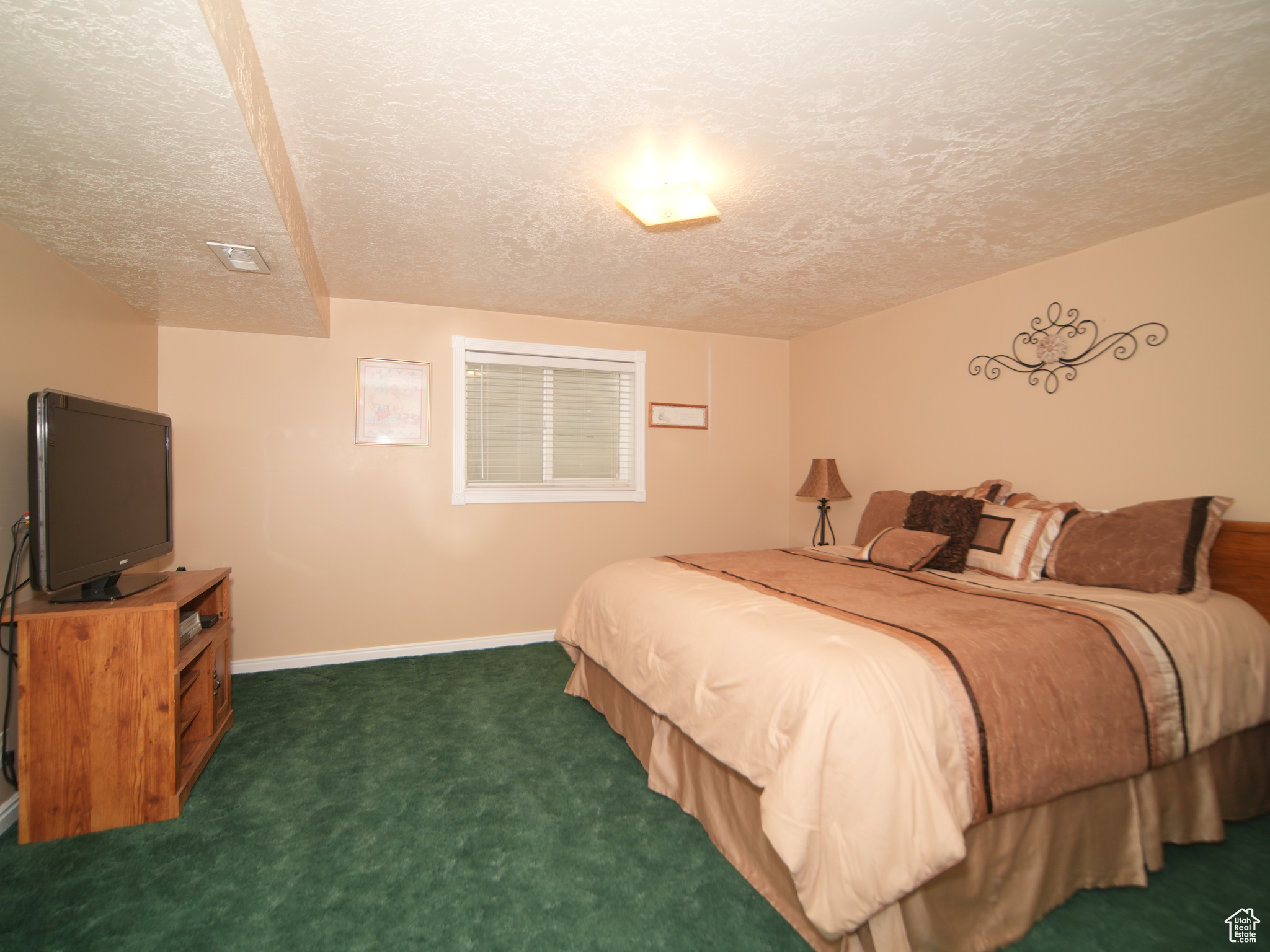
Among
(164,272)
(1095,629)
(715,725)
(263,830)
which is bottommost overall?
(263,830)

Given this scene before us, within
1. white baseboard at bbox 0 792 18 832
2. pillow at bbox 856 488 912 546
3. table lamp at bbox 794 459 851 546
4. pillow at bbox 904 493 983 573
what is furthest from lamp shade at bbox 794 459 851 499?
white baseboard at bbox 0 792 18 832

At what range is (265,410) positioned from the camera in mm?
3426

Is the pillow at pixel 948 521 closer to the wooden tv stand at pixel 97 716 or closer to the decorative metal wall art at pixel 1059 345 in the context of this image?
the decorative metal wall art at pixel 1059 345

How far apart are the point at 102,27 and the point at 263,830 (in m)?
2.25

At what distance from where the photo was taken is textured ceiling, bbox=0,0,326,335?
3.76ft

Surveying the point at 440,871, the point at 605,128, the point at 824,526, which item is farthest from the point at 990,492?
the point at 440,871

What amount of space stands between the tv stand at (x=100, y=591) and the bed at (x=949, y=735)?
1877 millimetres

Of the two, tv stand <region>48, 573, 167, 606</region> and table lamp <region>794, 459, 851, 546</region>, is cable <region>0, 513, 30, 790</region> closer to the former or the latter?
tv stand <region>48, 573, 167, 606</region>

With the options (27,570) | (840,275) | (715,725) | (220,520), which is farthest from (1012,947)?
(220,520)

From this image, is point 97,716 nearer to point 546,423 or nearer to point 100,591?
point 100,591

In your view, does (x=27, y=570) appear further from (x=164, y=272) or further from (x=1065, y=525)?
(x=1065, y=525)

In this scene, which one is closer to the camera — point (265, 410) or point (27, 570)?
point (27, 570)

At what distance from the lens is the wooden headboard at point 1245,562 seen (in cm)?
212

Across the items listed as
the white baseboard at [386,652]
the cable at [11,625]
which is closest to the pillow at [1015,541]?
the white baseboard at [386,652]
